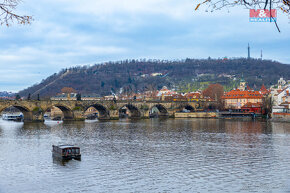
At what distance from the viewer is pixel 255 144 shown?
44562 mm

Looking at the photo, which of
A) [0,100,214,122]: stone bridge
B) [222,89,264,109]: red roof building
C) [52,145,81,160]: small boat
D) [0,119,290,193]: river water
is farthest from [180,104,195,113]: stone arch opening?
[52,145,81,160]: small boat

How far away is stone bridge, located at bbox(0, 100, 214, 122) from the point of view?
299ft

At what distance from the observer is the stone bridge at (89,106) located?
91.2m

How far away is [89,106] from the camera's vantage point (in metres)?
102

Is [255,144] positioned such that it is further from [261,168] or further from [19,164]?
[19,164]

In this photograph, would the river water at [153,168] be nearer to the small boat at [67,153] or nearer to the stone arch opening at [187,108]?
the small boat at [67,153]

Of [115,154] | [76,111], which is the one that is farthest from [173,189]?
[76,111]

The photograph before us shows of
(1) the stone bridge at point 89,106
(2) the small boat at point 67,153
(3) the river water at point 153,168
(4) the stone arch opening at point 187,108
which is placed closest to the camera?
(3) the river water at point 153,168

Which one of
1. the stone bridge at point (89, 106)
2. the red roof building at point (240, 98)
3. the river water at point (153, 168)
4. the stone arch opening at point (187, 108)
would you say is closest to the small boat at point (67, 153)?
the river water at point (153, 168)

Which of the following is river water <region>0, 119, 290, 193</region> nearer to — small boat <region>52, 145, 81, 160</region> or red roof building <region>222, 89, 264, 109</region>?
small boat <region>52, 145, 81, 160</region>

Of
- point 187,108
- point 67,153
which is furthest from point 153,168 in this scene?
point 187,108

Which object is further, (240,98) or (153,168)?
(240,98)

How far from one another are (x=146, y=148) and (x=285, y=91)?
66793 mm

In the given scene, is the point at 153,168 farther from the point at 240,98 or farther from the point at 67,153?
the point at 240,98
